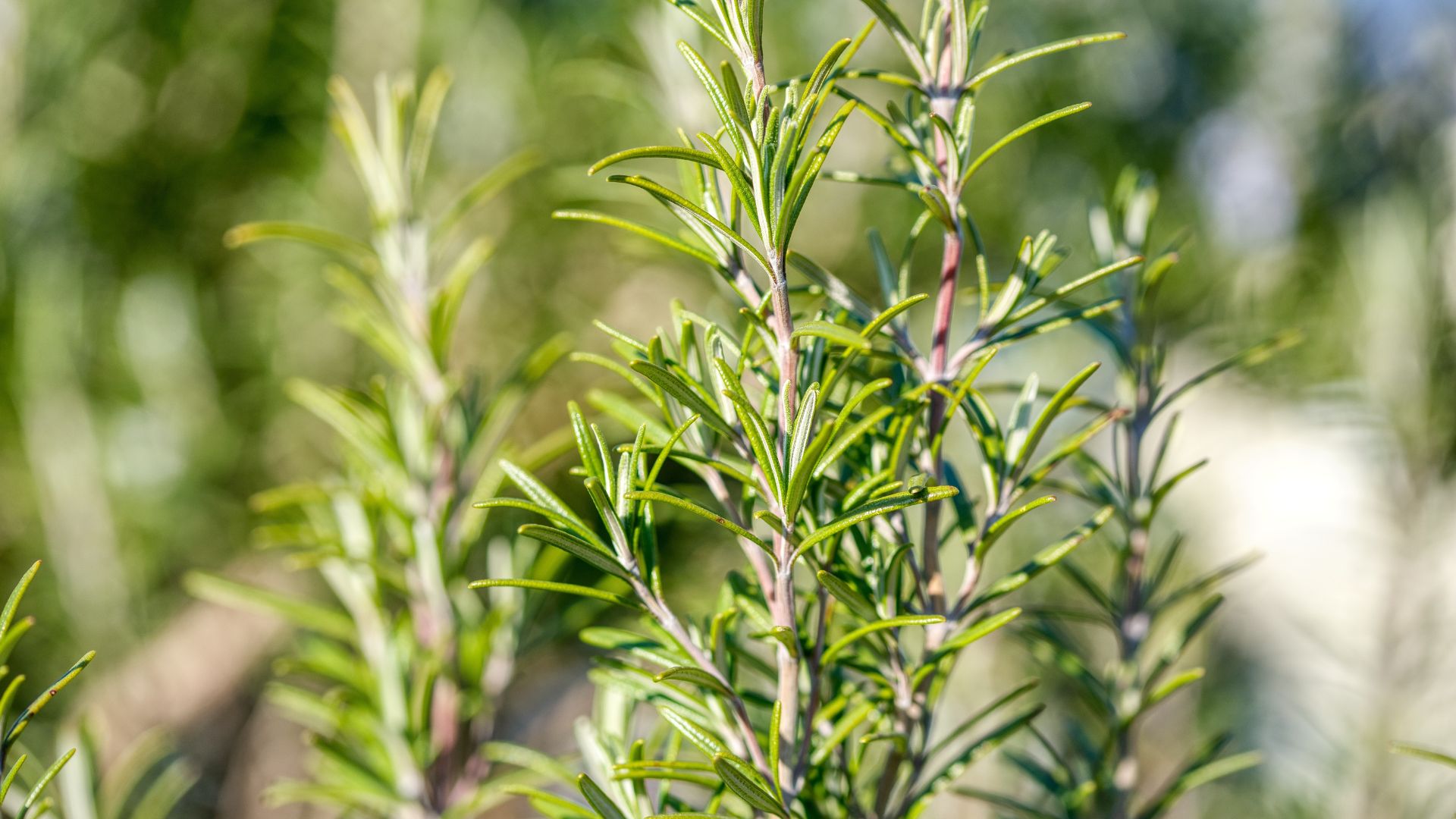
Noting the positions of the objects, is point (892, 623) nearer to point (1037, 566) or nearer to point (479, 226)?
point (1037, 566)

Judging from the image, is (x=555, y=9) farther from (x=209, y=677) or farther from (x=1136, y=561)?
(x=1136, y=561)

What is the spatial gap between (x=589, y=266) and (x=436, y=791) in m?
0.64

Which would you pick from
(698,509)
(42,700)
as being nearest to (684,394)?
(698,509)

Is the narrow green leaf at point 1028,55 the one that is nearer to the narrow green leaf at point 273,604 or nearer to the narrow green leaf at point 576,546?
the narrow green leaf at point 576,546

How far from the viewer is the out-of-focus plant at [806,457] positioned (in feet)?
0.58

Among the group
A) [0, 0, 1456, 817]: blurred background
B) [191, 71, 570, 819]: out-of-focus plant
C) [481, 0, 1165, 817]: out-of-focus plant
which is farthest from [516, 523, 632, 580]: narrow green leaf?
[0, 0, 1456, 817]: blurred background

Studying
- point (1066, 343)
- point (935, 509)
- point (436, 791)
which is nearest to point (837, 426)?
point (935, 509)

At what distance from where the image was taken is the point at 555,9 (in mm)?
952

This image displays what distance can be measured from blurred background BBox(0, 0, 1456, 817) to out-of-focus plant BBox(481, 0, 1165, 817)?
1.27 feet

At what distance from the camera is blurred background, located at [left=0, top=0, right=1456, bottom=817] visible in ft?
2.24

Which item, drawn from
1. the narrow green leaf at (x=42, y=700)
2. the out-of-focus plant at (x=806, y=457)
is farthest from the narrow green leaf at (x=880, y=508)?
the narrow green leaf at (x=42, y=700)

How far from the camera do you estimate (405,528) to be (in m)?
0.30

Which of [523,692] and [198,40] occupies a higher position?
[198,40]

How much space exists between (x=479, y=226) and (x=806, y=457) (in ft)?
2.38
